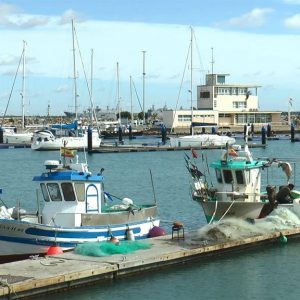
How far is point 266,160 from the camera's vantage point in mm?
33344

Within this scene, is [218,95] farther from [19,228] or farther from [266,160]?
[19,228]

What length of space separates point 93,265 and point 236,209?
32.8ft

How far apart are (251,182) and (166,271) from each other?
866 centimetres

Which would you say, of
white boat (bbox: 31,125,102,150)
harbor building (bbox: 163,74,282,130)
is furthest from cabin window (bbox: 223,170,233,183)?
harbor building (bbox: 163,74,282,130)

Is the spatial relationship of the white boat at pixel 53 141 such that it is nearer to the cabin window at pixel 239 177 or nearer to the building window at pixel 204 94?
the building window at pixel 204 94

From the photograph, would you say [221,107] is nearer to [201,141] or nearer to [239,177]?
[201,141]

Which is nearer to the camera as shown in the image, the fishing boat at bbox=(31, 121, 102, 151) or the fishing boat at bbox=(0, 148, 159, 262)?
the fishing boat at bbox=(0, 148, 159, 262)

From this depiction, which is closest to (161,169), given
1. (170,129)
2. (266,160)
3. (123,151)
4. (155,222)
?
(123,151)

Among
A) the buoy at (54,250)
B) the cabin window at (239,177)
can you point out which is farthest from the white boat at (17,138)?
the buoy at (54,250)

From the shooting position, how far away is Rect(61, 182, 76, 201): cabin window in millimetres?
26016

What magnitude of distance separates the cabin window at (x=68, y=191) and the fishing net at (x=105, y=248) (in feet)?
8.07

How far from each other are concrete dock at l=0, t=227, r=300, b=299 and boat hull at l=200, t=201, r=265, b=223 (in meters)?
3.41

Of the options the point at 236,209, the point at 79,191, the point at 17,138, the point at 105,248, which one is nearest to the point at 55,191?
the point at 79,191

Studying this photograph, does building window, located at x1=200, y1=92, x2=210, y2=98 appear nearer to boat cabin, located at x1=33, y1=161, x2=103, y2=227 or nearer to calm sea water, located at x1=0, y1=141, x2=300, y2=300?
calm sea water, located at x1=0, y1=141, x2=300, y2=300
